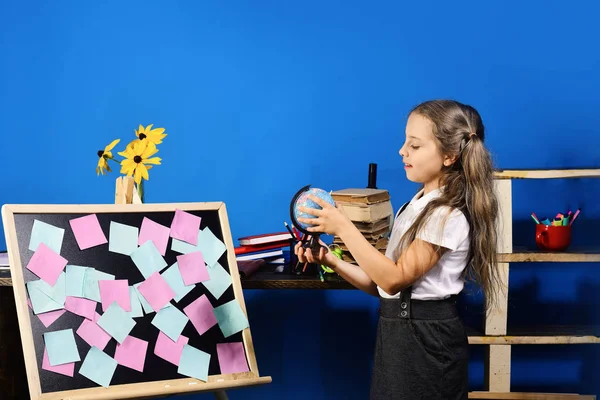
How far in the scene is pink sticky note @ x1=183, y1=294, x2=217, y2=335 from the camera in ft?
6.52

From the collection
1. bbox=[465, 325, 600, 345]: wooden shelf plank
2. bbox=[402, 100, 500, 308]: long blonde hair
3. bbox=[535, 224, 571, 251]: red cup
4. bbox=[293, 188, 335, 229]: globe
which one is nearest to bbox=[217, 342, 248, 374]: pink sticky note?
bbox=[293, 188, 335, 229]: globe

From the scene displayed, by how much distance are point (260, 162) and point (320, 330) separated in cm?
67

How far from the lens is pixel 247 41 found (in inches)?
106

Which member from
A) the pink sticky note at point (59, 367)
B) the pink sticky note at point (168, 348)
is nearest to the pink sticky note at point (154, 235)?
the pink sticky note at point (168, 348)

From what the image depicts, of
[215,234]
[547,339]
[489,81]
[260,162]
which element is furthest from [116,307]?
[489,81]

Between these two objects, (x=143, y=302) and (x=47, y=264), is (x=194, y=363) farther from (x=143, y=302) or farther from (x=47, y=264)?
(x=47, y=264)

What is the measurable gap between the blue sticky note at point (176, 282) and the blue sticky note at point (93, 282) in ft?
0.49

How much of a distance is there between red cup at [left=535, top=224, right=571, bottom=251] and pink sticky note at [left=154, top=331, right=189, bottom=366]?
1.22 m

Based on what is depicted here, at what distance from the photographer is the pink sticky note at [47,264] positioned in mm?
1872

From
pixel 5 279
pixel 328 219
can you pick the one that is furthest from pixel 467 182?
pixel 5 279

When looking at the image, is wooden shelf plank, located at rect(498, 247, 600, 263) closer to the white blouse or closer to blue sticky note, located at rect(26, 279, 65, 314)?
the white blouse

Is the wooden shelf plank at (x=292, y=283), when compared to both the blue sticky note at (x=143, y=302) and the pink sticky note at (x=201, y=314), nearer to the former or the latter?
the pink sticky note at (x=201, y=314)

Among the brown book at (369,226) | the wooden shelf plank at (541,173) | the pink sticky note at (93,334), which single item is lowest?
the pink sticky note at (93,334)

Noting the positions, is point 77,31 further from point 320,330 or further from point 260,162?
point 320,330
